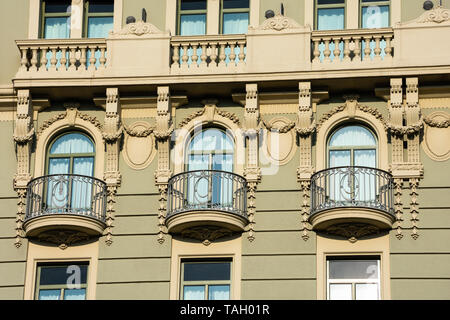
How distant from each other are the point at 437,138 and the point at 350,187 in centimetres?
242

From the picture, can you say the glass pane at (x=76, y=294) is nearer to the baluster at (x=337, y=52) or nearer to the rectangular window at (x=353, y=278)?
the rectangular window at (x=353, y=278)

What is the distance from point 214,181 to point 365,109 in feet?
13.0

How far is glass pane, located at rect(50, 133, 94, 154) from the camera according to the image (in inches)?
A: 1547

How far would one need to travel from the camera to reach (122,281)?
122 ft

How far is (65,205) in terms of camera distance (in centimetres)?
3816

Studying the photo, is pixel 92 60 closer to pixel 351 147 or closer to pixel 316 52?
pixel 316 52

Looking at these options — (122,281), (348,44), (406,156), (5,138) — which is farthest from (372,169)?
(5,138)

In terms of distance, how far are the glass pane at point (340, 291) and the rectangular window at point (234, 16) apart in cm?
716

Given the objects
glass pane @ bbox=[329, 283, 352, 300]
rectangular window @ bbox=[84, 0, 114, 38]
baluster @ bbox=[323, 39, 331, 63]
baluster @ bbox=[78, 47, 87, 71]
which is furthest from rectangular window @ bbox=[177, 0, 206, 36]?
glass pane @ bbox=[329, 283, 352, 300]

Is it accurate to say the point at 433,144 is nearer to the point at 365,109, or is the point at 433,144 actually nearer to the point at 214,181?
the point at 365,109

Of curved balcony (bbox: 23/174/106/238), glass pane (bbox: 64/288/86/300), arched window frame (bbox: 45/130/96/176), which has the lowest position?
glass pane (bbox: 64/288/86/300)

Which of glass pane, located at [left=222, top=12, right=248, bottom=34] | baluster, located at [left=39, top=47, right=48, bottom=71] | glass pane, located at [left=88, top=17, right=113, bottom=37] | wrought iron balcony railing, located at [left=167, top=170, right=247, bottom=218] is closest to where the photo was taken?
wrought iron balcony railing, located at [left=167, top=170, right=247, bottom=218]

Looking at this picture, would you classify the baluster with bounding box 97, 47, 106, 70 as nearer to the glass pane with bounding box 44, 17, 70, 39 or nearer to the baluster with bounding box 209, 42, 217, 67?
the glass pane with bounding box 44, 17, 70, 39

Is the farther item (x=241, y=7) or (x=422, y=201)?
(x=241, y=7)
